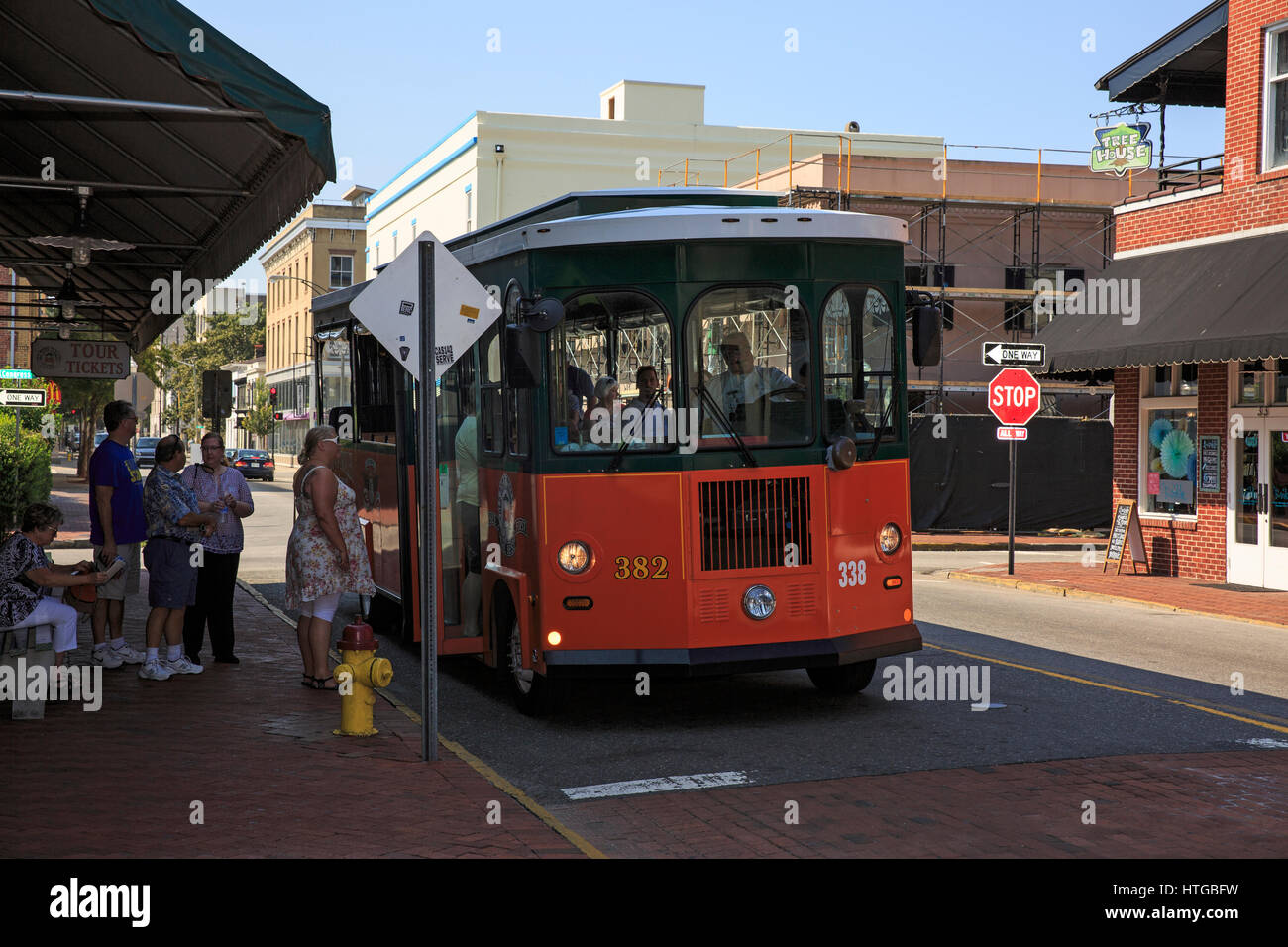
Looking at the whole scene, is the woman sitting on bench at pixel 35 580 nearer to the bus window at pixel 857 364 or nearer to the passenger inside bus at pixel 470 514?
the passenger inside bus at pixel 470 514

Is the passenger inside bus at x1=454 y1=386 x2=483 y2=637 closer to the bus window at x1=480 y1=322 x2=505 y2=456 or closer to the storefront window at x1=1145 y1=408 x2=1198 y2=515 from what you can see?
the bus window at x1=480 y1=322 x2=505 y2=456

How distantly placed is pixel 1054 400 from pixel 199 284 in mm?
26653

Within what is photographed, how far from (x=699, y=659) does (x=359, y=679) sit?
209 centimetres

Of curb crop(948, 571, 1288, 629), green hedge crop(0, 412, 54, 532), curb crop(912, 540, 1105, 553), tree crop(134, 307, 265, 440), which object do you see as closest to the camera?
curb crop(948, 571, 1288, 629)

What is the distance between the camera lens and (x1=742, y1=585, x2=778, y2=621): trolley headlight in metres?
8.88

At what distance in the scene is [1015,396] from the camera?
20.5 meters

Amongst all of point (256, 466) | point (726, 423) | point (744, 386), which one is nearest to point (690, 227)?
point (744, 386)

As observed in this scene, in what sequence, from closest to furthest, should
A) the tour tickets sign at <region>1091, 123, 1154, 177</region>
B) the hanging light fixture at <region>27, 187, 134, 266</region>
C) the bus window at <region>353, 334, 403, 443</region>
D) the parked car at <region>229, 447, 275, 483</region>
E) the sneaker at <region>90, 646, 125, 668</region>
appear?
the hanging light fixture at <region>27, 187, 134, 266</region> → the sneaker at <region>90, 646, 125, 668</region> → the bus window at <region>353, 334, 403, 443</region> → the tour tickets sign at <region>1091, 123, 1154, 177</region> → the parked car at <region>229, 447, 275, 483</region>

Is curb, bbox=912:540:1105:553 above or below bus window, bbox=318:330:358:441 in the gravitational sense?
below

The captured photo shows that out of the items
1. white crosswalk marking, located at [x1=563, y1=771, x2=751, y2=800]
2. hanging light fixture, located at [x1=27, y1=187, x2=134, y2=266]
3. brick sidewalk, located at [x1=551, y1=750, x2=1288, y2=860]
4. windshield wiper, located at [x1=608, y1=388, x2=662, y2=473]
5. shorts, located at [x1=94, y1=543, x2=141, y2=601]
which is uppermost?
hanging light fixture, located at [x1=27, y1=187, x2=134, y2=266]

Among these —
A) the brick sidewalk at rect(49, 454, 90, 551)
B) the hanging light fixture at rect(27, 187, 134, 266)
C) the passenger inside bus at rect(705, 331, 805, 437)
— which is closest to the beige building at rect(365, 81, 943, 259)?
the brick sidewalk at rect(49, 454, 90, 551)

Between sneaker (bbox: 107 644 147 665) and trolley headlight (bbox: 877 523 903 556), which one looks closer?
trolley headlight (bbox: 877 523 903 556)

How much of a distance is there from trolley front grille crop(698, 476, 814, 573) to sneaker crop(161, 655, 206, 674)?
4259 millimetres

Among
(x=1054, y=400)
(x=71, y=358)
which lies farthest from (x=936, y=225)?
(x=71, y=358)
